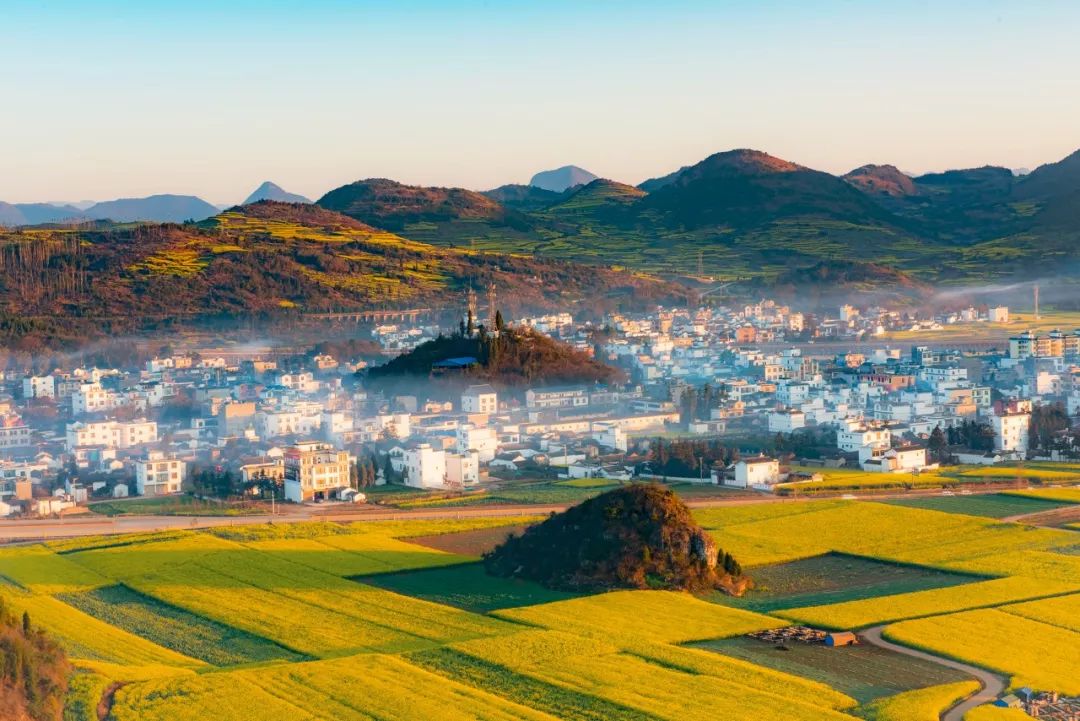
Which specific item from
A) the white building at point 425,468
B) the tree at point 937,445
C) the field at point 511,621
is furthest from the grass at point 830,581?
the tree at point 937,445

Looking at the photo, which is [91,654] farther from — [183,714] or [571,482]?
[571,482]

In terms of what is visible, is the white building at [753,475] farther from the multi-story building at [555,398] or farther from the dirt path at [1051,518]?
the multi-story building at [555,398]

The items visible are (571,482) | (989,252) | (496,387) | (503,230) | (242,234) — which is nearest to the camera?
(571,482)

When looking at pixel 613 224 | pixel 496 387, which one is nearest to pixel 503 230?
pixel 613 224

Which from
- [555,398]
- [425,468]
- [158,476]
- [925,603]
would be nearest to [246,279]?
[555,398]

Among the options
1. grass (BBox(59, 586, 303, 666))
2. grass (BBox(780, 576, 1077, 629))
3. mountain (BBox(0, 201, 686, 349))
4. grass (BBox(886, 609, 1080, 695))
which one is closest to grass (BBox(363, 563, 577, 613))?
grass (BBox(59, 586, 303, 666))

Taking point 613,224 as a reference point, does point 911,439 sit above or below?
below

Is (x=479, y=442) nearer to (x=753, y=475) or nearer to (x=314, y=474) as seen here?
(x=314, y=474)

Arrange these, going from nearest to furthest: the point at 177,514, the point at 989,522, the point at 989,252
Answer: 1. the point at 989,522
2. the point at 177,514
3. the point at 989,252
